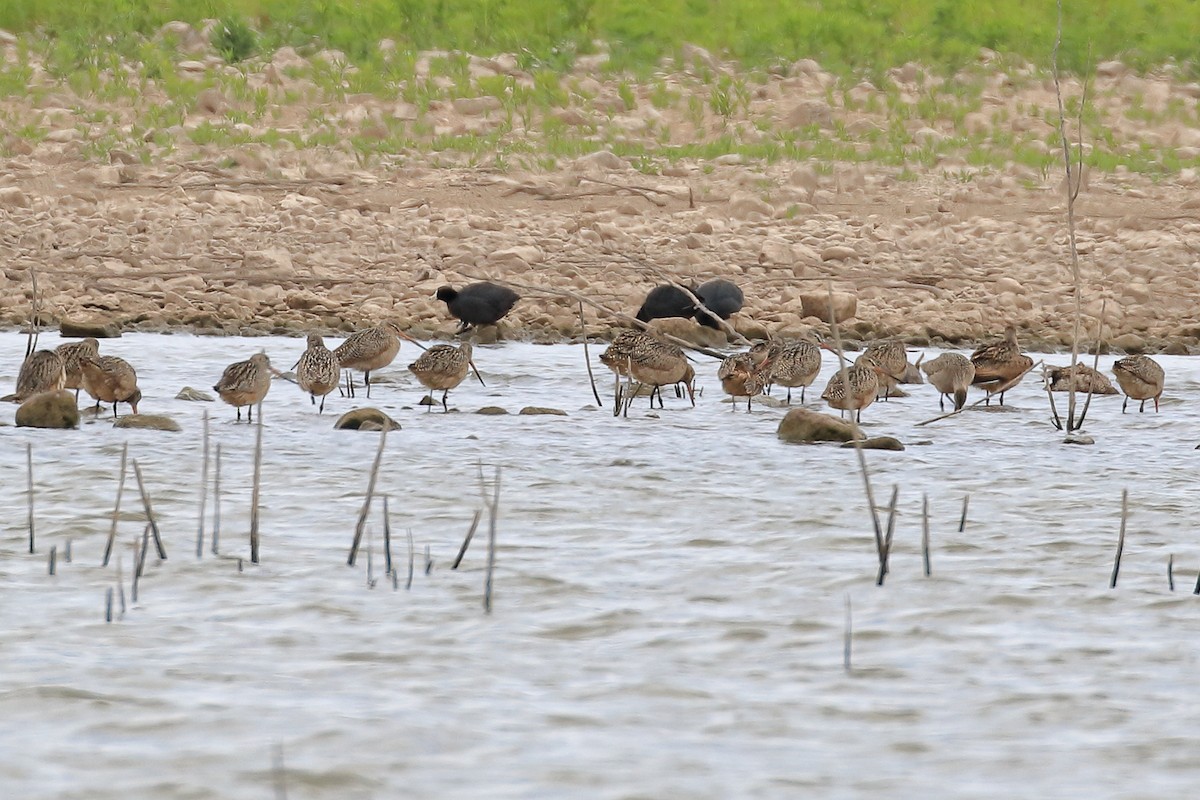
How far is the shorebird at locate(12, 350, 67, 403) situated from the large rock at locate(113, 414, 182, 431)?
0.77m

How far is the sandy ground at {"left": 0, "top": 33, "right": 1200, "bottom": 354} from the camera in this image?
1692 cm

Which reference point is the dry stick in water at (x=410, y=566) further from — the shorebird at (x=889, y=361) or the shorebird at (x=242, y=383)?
the shorebird at (x=889, y=361)

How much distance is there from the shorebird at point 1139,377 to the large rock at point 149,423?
615cm

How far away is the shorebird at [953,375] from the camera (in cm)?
1242

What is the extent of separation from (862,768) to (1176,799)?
2.63 feet

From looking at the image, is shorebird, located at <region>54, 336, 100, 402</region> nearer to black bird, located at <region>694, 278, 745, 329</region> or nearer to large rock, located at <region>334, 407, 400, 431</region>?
large rock, located at <region>334, 407, 400, 431</region>

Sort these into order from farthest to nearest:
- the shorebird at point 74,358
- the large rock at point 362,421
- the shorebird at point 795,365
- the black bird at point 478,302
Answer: the black bird at point 478,302 < the shorebird at point 795,365 < the shorebird at point 74,358 < the large rock at point 362,421

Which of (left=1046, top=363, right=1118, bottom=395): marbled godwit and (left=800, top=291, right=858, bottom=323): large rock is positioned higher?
(left=800, top=291, right=858, bottom=323): large rock

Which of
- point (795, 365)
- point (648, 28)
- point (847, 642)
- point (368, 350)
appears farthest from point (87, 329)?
point (648, 28)

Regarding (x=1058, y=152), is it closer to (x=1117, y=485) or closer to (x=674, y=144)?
(x=674, y=144)

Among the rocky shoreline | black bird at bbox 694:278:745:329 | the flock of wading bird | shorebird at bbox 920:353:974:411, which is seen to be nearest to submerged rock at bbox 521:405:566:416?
the flock of wading bird

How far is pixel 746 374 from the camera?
490 inches

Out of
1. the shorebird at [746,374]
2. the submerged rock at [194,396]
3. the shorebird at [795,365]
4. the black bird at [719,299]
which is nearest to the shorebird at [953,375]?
the shorebird at [795,365]

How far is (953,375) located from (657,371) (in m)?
2.01
